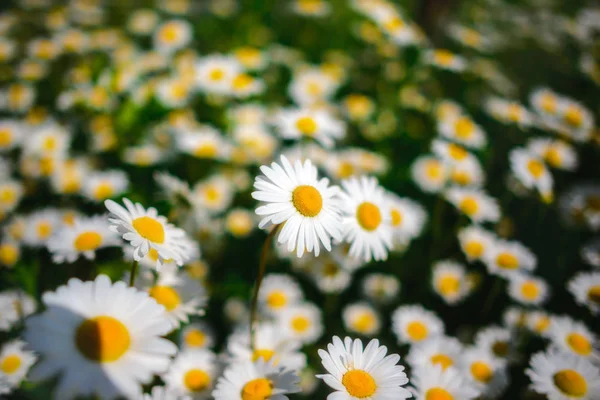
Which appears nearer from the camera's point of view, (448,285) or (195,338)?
(195,338)

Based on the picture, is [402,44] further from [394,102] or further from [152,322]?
[152,322]

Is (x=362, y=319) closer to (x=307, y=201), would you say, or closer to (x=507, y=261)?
(x=507, y=261)

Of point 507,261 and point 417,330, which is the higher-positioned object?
point 507,261

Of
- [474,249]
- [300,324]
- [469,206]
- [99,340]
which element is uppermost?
[469,206]

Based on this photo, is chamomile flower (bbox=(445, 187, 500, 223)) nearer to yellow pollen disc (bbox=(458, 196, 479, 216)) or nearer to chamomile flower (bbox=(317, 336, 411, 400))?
yellow pollen disc (bbox=(458, 196, 479, 216))

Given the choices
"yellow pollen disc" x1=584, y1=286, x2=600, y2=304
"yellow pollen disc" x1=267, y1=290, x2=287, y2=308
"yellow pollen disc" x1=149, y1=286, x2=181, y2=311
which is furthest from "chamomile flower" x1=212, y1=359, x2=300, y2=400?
"yellow pollen disc" x1=584, y1=286, x2=600, y2=304

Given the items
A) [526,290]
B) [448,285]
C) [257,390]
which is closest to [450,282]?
[448,285]

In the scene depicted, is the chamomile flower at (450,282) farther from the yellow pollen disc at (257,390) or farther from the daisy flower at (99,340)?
the daisy flower at (99,340)
